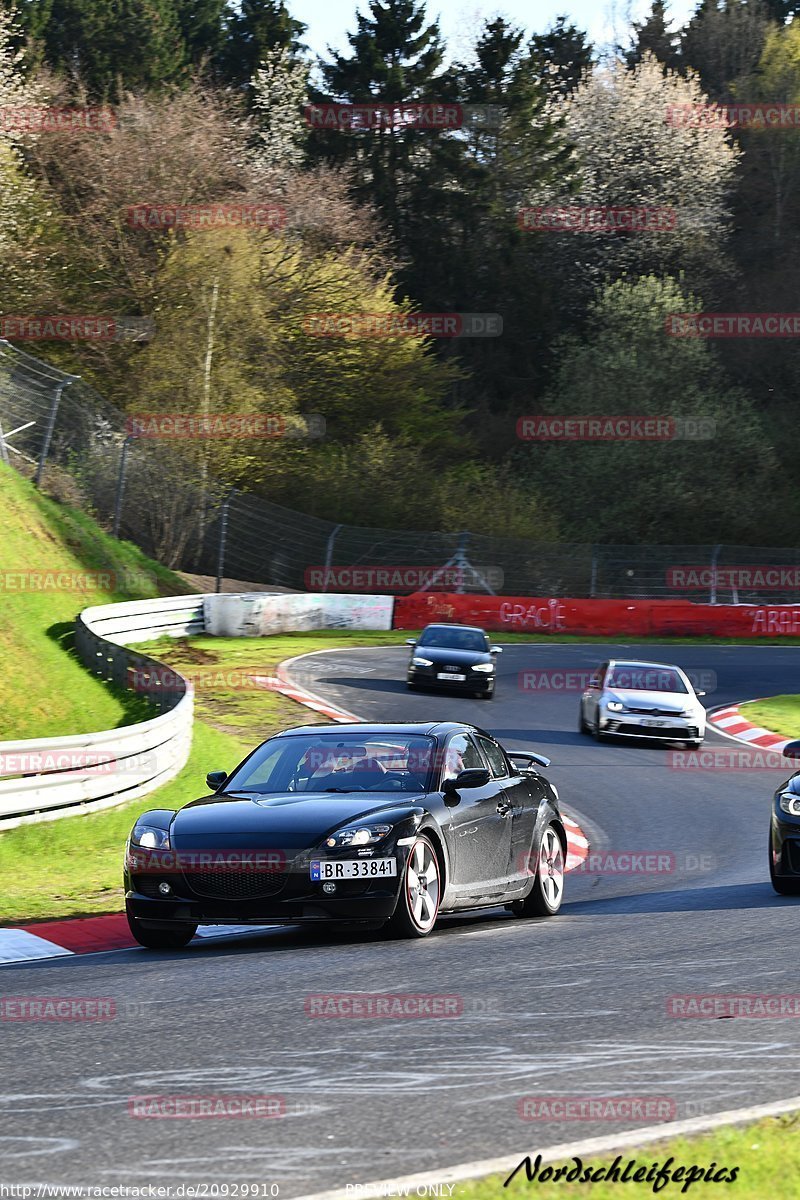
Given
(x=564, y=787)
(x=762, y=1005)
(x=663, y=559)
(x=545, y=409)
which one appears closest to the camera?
(x=762, y=1005)

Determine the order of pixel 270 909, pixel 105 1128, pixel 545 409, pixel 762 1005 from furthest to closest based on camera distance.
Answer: pixel 545 409
pixel 270 909
pixel 762 1005
pixel 105 1128

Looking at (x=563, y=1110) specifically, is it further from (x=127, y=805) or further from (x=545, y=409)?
(x=545, y=409)

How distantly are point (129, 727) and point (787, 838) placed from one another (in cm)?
620

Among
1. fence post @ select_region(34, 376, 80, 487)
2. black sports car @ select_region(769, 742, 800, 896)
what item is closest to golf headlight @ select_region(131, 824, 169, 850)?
black sports car @ select_region(769, 742, 800, 896)

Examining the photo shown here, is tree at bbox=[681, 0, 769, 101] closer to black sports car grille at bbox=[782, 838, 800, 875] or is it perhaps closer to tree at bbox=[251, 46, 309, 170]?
tree at bbox=[251, 46, 309, 170]

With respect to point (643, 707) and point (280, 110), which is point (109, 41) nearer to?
point (280, 110)

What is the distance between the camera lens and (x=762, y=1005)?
23.3ft

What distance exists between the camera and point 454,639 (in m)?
28.9

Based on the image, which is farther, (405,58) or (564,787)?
(405,58)

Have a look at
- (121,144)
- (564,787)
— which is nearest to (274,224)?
(121,144)

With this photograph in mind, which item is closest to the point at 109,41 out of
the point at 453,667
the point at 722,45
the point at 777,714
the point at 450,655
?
the point at 722,45

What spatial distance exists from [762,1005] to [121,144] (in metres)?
47.7

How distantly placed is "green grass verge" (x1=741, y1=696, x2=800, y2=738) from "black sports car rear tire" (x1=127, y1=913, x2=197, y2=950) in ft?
54.8

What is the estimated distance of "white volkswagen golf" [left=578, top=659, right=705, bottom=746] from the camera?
2344 cm
